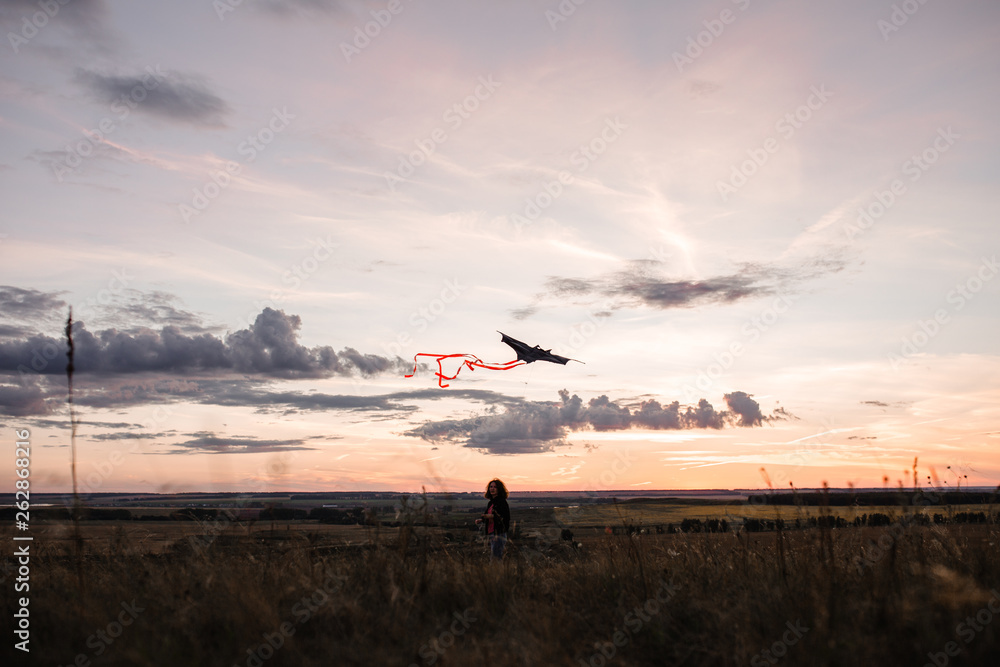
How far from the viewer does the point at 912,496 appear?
6375 mm

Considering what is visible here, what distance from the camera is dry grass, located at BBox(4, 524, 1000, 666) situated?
505cm

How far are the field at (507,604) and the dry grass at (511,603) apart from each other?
2cm

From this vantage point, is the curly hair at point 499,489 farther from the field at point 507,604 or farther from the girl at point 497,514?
the field at point 507,604

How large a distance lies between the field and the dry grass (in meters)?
0.02

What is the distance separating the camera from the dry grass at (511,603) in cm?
505

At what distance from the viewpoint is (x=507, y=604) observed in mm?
6598

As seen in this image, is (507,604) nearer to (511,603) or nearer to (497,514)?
(511,603)

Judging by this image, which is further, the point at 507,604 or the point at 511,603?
the point at 507,604

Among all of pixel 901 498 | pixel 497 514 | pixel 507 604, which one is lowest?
pixel 497 514

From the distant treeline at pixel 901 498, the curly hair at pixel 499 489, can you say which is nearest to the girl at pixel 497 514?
the curly hair at pixel 499 489

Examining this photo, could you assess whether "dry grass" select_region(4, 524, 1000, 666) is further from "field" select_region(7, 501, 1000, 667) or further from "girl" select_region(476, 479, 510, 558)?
"girl" select_region(476, 479, 510, 558)

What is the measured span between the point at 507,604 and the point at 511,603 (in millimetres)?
221

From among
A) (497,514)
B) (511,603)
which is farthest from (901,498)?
(497,514)

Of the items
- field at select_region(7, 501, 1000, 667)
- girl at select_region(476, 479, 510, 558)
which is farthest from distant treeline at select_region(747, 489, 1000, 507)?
girl at select_region(476, 479, 510, 558)
